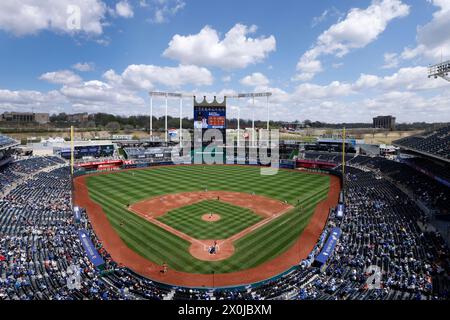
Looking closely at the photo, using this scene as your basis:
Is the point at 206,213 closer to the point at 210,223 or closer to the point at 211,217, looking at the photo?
the point at 211,217

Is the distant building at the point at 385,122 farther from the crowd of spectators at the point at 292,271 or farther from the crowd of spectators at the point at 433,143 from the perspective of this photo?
the crowd of spectators at the point at 292,271

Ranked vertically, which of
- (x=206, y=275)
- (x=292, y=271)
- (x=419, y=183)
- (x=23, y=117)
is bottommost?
(x=206, y=275)

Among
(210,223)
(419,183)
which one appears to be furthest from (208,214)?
(419,183)

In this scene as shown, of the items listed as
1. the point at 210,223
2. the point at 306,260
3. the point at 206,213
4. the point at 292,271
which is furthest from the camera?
the point at 206,213

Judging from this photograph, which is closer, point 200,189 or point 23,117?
point 200,189

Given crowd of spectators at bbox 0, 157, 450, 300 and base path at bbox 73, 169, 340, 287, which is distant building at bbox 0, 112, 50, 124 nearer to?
crowd of spectators at bbox 0, 157, 450, 300

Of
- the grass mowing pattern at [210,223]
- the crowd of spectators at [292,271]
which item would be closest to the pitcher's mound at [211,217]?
the grass mowing pattern at [210,223]
